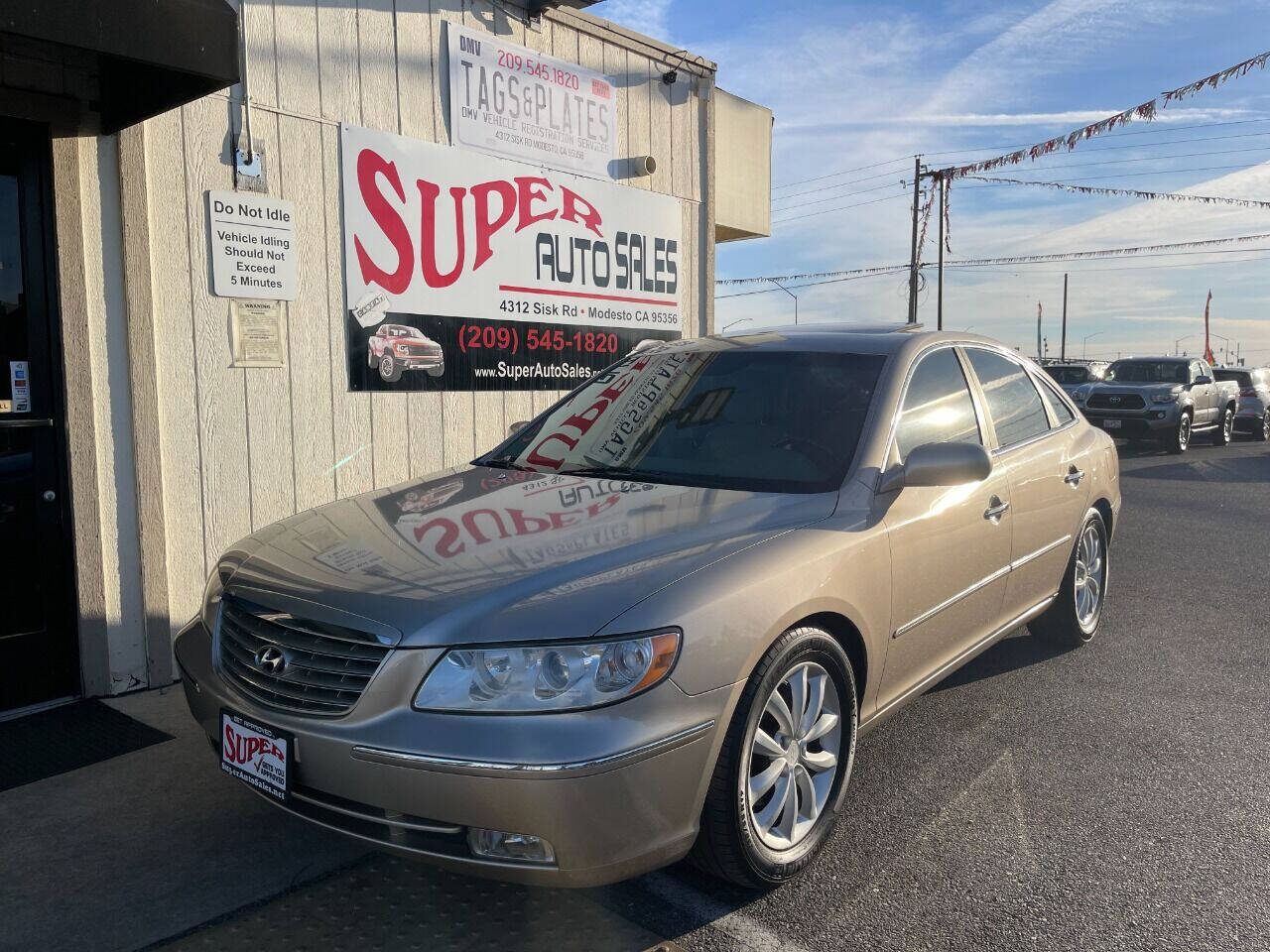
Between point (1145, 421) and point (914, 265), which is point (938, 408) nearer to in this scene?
point (1145, 421)

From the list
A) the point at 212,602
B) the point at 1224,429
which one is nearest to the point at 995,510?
the point at 212,602

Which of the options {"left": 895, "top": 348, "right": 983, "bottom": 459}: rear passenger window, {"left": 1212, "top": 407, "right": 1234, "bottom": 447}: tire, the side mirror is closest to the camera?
the side mirror

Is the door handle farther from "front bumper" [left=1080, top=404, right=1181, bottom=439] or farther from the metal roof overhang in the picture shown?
"front bumper" [left=1080, top=404, right=1181, bottom=439]

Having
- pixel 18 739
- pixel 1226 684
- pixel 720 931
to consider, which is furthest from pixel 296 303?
pixel 1226 684

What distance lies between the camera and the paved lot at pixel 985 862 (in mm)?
2635

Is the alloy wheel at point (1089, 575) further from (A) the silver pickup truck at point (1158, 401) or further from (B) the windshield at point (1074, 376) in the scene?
(B) the windshield at point (1074, 376)

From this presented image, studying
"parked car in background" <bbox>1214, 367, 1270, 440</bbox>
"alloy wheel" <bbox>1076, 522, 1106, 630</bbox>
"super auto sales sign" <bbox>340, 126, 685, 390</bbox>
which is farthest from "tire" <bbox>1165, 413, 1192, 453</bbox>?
"alloy wheel" <bbox>1076, 522, 1106, 630</bbox>

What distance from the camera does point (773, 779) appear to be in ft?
9.14

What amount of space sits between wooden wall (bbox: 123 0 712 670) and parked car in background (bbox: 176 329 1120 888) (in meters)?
1.58

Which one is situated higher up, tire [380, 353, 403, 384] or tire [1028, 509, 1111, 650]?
tire [380, 353, 403, 384]

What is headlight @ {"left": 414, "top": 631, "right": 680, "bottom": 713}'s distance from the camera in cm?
230

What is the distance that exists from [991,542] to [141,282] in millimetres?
3865

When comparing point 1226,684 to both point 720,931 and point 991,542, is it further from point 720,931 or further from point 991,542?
point 720,931

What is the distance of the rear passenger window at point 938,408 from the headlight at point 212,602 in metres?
2.31
